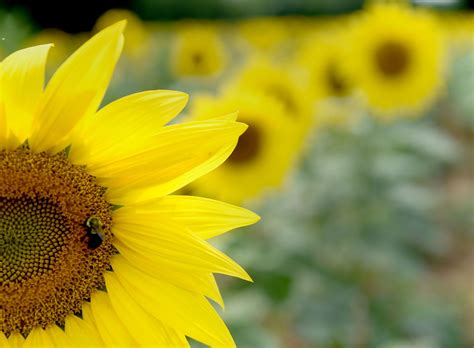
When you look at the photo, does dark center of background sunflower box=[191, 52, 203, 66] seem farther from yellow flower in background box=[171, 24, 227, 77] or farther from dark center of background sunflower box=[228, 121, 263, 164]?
dark center of background sunflower box=[228, 121, 263, 164]

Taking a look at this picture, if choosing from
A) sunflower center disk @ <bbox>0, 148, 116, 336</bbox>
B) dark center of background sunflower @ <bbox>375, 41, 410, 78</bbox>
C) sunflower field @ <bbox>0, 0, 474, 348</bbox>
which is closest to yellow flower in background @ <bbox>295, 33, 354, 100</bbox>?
sunflower field @ <bbox>0, 0, 474, 348</bbox>

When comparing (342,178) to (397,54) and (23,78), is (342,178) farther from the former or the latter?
(23,78)

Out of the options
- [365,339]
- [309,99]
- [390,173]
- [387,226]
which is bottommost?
[365,339]

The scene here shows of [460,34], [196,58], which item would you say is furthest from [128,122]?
[460,34]

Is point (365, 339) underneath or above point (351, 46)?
underneath

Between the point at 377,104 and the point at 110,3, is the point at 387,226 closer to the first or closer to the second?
the point at 377,104

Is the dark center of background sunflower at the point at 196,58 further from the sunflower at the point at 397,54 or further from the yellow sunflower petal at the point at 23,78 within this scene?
the yellow sunflower petal at the point at 23,78

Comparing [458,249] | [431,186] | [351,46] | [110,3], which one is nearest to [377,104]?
[351,46]
